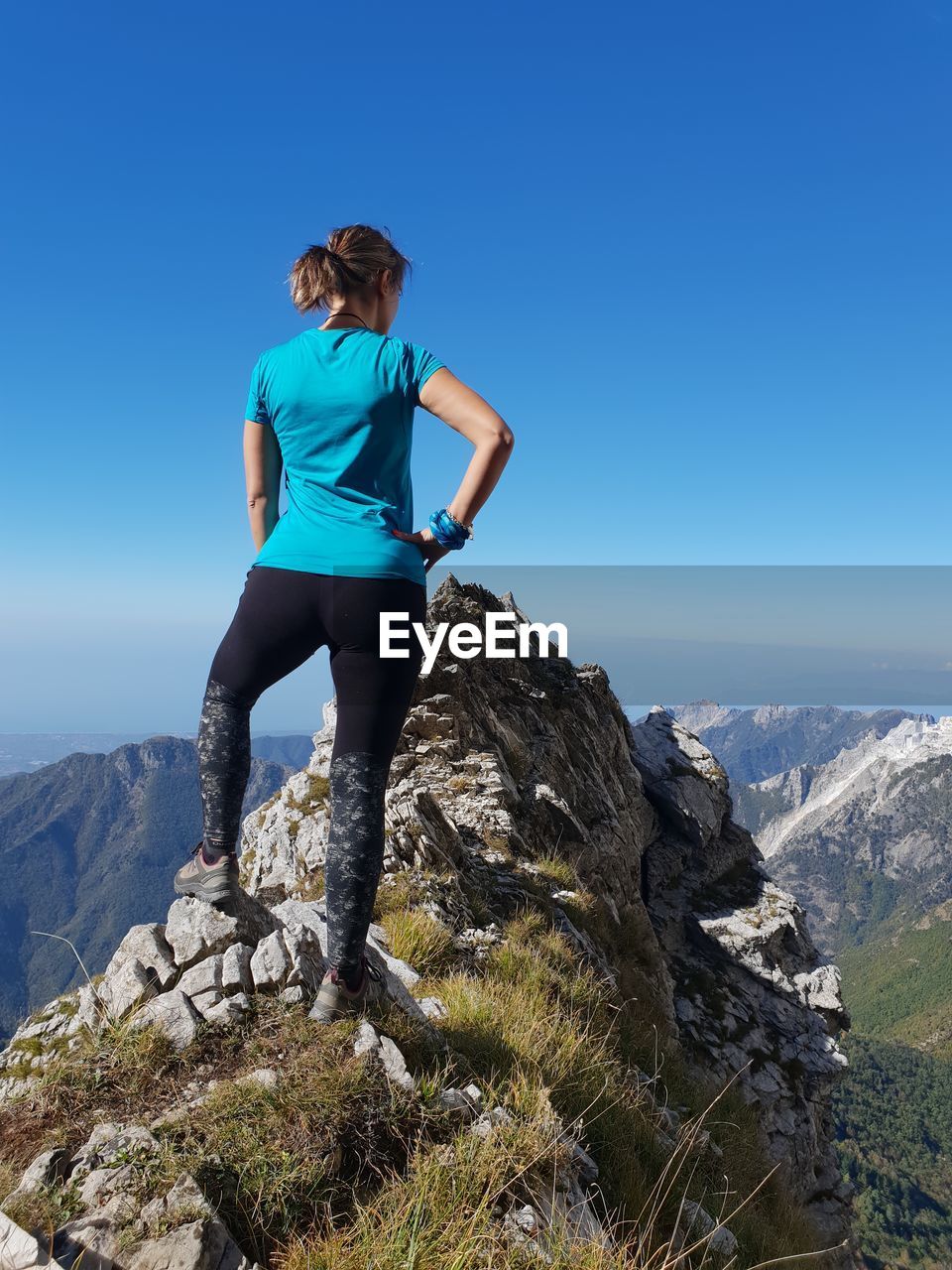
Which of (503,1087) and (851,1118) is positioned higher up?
(503,1087)

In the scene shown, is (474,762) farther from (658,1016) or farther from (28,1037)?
(28,1037)

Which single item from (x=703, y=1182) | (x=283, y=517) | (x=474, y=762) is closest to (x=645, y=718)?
(x=474, y=762)

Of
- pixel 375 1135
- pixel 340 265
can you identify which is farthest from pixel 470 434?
pixel 375 1135

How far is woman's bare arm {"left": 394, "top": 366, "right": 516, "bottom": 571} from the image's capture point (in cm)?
369

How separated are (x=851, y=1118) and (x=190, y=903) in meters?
231

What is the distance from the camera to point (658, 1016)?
1284 cm

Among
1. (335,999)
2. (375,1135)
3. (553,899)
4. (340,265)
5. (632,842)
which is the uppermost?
(340,265)

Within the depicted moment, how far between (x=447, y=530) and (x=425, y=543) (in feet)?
0.50

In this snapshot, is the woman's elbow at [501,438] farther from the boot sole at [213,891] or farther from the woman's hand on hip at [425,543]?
the boot sole at [213,891]

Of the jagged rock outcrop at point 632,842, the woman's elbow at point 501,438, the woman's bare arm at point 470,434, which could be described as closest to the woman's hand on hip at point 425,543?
the woman's bare arm at point 470,434

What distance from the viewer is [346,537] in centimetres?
383

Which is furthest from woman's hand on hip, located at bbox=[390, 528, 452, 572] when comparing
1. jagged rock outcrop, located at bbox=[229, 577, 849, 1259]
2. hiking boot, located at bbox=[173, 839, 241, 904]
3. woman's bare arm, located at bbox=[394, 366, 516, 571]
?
jagged rock outcrop, located at bbox=[229, 577, 849, 1259]

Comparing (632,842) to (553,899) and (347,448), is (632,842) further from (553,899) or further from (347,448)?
(347,448)

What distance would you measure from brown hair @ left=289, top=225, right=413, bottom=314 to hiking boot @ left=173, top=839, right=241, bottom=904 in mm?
3446
